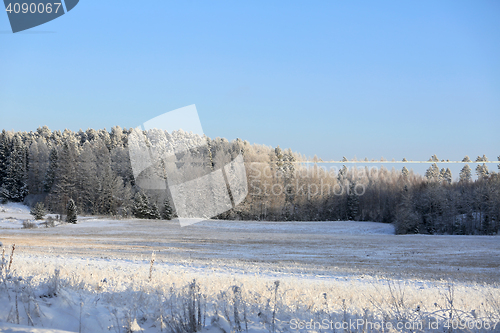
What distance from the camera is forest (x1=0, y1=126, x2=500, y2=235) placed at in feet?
→ 157

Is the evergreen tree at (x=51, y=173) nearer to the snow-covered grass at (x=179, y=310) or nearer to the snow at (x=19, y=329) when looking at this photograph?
the snow-covered grass at (x=179, y=310)

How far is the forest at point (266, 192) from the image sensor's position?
47938 millimetres

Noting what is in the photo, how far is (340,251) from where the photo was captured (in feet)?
68.3

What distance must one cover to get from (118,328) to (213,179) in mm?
49569

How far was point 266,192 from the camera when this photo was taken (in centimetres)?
6134

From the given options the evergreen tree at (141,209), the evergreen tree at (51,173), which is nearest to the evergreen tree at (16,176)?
the evergreen tree at (51,173)

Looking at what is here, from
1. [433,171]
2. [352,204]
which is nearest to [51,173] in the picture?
[352,204]

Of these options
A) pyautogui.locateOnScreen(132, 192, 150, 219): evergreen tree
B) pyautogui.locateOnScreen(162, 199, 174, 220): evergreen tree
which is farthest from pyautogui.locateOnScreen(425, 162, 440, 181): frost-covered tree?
pyautogui.locateOnScreen(132, 192, 150, 219): evergreen tree

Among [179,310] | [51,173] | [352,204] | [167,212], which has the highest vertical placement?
[51,173]

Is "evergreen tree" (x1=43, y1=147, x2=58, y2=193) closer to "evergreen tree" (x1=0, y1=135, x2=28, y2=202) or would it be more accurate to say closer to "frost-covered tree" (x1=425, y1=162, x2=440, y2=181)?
"evergreen tree" (x1=0, y1=135, x2=28, y2=202)

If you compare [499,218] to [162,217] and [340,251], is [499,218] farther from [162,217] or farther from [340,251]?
[162,217]

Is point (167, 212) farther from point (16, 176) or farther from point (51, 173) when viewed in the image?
point (16, 176)

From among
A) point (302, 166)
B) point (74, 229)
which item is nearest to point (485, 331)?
point (74, 229)

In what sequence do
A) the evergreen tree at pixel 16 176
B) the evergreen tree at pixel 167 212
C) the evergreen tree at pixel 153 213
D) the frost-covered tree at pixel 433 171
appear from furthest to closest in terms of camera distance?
the frost-covered tree at pixel 433 171, the evergreen tree at pixel 16 176, the evergreen tree at pixel 167 212, the evergreen tree at pixel 153 213
